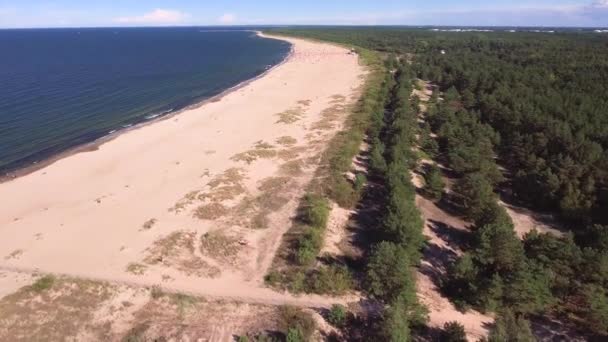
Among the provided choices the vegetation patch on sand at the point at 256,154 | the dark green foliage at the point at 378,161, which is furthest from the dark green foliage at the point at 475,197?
the vegetation patch on sand at the point at 256,154

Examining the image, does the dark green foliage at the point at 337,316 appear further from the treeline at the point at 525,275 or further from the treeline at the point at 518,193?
the treeline at the point at 525,275

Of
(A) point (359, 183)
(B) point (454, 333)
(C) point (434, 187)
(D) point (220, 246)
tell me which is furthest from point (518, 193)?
(D) point (220, 246)

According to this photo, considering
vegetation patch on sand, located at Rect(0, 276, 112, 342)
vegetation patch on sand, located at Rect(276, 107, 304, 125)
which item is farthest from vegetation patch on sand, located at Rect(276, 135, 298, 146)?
vegetation patch on sand, located at Rect(0, 276, 112, 342)

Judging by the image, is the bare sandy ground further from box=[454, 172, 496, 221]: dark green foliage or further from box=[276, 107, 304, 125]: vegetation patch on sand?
box=[454, 172, 496, 221]: dark green foliage

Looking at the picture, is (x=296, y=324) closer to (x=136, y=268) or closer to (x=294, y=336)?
(x=294, y=336)

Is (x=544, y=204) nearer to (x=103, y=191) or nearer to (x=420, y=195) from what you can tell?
(x=420, y=195)

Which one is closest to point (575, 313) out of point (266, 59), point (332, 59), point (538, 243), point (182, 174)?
point (538, 243)
